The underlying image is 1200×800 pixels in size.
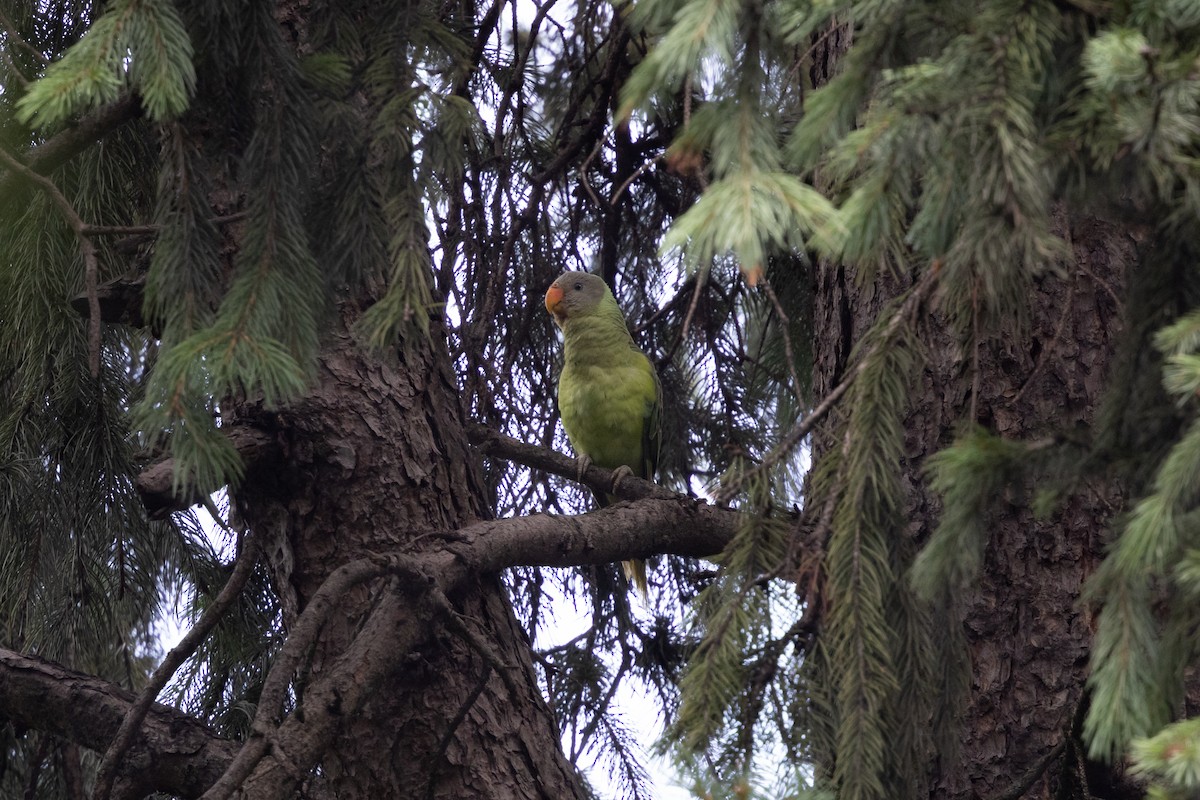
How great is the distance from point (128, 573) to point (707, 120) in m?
2.42

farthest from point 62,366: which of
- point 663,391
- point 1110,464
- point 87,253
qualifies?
point 1110,464

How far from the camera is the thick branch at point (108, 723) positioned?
2.69m

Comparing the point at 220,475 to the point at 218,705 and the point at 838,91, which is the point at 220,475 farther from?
the point at 218,705

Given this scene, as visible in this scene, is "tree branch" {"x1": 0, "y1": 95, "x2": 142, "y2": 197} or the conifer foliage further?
"tree branch" {"x1": 0, "y1": 95, "x2": 142, "y2": 197}

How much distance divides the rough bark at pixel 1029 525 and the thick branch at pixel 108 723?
5.76 ft

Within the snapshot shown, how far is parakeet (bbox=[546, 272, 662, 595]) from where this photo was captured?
15.8 ft

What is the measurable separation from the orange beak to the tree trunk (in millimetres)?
1553

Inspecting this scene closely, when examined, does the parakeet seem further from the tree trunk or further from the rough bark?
the rough bark

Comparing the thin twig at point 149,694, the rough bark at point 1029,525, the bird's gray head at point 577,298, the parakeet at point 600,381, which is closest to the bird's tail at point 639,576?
the parakeet at point 600,381

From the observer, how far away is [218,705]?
344 centimetres

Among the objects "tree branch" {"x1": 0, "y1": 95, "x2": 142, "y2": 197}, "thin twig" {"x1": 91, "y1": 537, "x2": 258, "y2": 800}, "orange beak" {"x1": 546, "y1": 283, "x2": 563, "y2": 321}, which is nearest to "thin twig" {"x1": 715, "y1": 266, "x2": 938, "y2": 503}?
"thin twig" {"x1": 91, "y1": 537, "x2": 258, "y2": 800}

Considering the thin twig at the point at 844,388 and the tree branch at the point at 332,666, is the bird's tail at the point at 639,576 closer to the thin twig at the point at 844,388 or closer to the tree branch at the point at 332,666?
the tree branch at the point at 332,666

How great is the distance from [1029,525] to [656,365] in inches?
71.9

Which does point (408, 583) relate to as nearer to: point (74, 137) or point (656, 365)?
point (74, 137)
